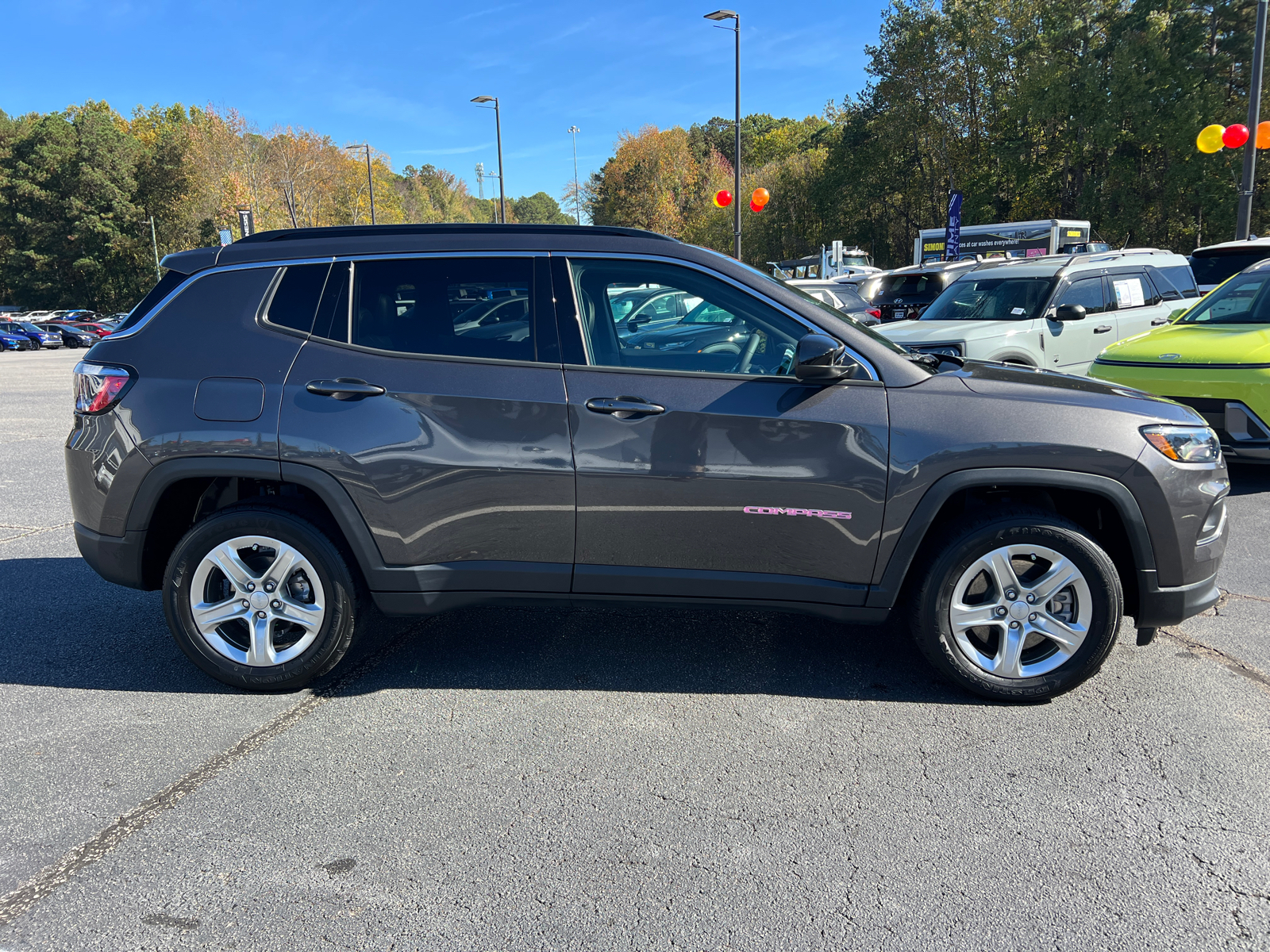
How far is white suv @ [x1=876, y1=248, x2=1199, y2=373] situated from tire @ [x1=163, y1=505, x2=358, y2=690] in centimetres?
692

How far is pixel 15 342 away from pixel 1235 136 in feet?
143

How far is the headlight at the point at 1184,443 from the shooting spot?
344 cm

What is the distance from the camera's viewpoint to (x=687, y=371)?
3.45m

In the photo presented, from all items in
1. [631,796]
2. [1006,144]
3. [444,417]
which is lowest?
[631,796]

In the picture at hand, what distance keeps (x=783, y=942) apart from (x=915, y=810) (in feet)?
2.55

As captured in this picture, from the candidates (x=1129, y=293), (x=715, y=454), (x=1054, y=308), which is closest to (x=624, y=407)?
(x=715, y=454)

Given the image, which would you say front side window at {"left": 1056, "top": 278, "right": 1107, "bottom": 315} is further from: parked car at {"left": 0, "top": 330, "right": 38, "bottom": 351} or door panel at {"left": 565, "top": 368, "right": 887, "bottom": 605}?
parked car at {"left": 0, "top": 330, "right": 38, "bottom": 351}

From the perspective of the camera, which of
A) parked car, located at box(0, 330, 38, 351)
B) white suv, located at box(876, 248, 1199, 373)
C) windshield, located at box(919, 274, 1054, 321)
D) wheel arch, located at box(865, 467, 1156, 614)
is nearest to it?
wheel arch, located at box(865, 467, 1156, 614)

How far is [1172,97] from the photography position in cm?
3344

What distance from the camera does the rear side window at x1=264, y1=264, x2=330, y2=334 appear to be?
361cm

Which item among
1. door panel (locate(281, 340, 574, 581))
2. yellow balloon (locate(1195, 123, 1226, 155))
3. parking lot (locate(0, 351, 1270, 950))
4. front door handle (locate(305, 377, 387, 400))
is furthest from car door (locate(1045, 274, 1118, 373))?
yellow balloon (locate(1195, 123, 1226, 155))

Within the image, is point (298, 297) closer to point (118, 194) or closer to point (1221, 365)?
point (1221, 365)

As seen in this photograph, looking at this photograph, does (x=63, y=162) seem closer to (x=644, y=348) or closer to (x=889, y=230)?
(x=889, y=230)

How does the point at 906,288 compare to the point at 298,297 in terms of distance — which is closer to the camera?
the point at 298,297
